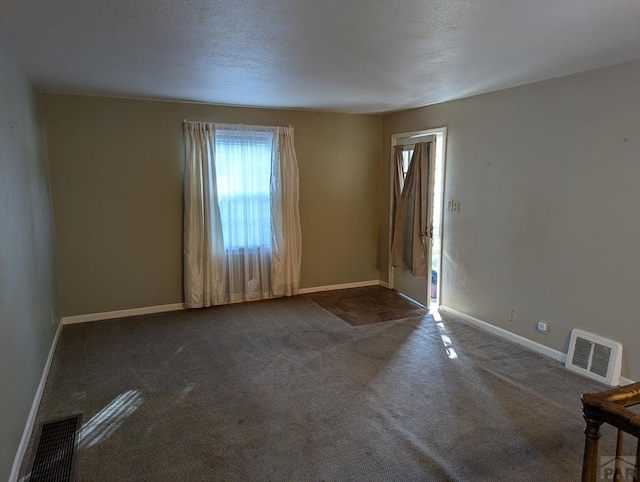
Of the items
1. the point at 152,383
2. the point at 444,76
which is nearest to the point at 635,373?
the point at 444,76

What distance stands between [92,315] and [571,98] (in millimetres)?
5120

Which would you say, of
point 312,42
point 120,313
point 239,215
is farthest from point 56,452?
point 239,215

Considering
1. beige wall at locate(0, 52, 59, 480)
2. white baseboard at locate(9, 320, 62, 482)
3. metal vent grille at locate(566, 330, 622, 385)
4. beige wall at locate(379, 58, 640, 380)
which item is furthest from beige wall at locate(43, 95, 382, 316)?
metal vent grille at locate(566, 330, 622, 385)

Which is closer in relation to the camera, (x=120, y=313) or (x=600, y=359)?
(x=600, y=359)

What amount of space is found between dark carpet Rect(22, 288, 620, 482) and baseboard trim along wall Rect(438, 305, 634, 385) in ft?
0.28

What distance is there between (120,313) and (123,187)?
1.43 metres

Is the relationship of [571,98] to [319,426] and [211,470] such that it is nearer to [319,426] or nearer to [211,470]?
[319,426]

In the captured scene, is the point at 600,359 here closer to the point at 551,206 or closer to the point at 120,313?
the point at 551,206

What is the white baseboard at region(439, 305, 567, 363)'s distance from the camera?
3580 millimetres

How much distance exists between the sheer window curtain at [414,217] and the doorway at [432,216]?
0.23 ft

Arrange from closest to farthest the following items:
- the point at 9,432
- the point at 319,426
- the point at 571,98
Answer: the point at 9,432, the point at 319,426, the point at 571,98

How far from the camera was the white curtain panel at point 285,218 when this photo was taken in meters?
5.17

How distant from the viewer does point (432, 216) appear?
16.0 feet

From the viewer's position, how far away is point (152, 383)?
10.4 ft
